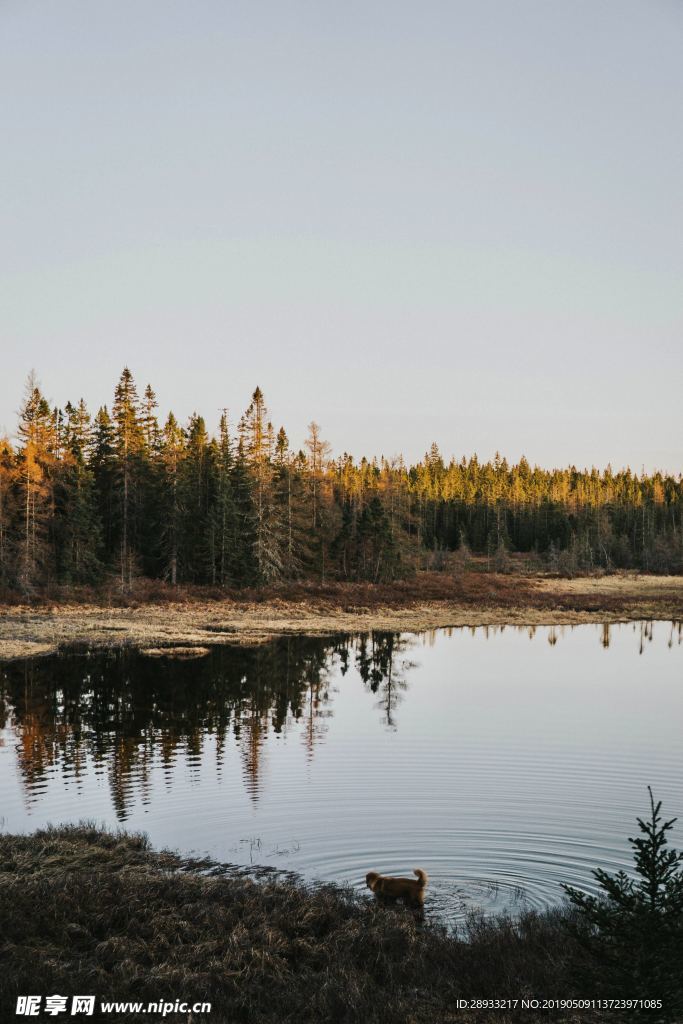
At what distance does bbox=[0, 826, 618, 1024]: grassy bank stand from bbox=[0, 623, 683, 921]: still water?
5.25 ft

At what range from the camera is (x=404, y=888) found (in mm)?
10750

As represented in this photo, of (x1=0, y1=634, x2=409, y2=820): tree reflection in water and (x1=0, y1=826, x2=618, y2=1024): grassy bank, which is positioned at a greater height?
(x1=0, y1=826, x2=618, y2=1024): grassy bank

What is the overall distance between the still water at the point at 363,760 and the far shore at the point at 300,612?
5.82 m

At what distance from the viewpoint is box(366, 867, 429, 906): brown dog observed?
10.6 metres

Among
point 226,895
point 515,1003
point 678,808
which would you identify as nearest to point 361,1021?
point 515,1003

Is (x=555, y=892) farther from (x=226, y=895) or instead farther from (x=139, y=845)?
(x=139, y=845)

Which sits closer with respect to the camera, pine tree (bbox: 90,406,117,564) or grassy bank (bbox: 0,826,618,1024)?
grassy bank (bbox: 0,826,618,1024)

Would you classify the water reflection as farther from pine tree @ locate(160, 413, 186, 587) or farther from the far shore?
pine tree @ locate(160, 413, 186, 587)

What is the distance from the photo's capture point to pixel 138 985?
7.87 metres

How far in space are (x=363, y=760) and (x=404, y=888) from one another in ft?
29.5

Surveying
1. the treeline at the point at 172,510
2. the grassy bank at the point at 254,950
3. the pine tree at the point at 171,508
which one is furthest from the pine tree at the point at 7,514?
the grassy bank at the point at 254,950

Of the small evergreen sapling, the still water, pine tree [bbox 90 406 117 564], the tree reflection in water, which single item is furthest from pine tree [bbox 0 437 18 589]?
the small evergreen sapling

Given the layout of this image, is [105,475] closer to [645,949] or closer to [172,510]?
[172,510]

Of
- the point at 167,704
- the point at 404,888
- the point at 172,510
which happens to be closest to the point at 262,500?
the point at 172,510
